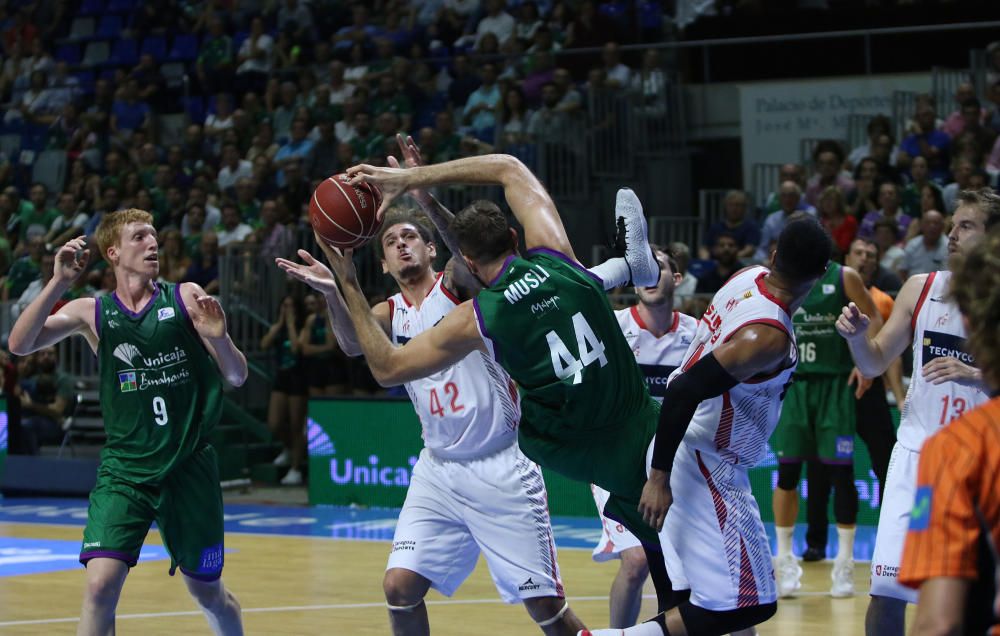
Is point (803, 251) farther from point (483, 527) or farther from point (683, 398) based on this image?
point (483, 527)

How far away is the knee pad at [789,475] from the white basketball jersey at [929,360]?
3.80 meters

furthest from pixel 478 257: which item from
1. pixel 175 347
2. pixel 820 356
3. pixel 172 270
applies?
pixel 172 270

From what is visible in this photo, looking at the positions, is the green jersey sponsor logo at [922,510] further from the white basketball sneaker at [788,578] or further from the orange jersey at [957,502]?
the white basketball sneaker at [788,578]

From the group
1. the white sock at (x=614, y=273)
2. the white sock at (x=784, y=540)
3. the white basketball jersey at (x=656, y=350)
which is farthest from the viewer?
the white sock at (x=784, y=540)

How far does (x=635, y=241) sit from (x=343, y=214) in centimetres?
113

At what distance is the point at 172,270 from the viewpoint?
50.1 feet

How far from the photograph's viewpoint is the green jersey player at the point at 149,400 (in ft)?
19.3

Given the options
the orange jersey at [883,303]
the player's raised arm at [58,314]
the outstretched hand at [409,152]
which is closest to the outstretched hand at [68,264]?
the player's raised arm at [58,314]

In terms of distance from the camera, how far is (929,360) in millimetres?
5480

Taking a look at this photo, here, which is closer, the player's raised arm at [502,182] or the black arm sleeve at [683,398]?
the black arm sleeve at [683,398]


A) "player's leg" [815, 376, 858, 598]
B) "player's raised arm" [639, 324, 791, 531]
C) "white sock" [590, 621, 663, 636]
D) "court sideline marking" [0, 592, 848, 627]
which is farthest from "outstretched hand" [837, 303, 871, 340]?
"player's leg" [815, 376, 858, 598]

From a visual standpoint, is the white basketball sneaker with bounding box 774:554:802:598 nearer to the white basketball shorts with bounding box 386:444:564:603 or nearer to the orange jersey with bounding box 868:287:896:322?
the orange jersey with bounding box 868:287:896:322

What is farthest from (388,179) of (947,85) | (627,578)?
(947,85)

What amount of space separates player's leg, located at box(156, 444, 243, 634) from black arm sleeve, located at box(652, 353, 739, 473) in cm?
212
